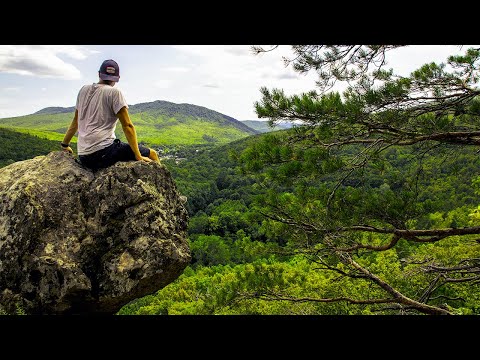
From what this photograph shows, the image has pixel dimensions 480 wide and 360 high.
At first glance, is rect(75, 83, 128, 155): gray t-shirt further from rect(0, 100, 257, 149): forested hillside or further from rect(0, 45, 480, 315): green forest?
rect(0, 100, 257, 149): forested hillside

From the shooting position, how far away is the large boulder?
9.60ft

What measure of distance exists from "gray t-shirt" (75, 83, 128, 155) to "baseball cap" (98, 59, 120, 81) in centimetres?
7

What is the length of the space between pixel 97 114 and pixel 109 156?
38 centimetres

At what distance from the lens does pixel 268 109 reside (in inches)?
168

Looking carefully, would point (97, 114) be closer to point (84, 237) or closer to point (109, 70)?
point (109, 70)

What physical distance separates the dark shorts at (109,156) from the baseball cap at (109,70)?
531mm

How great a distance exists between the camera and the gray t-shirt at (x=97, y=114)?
3.13 m

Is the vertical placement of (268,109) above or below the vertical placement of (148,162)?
above

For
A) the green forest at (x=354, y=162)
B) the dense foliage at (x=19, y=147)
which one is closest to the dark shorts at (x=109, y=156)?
the green forest at (x=354, y=162)

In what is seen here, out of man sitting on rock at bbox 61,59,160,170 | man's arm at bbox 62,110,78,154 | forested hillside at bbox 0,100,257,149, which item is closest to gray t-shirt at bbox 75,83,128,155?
man sitting on rock at bbox 61,59,160,170

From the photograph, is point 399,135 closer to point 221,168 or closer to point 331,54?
point 331,54
